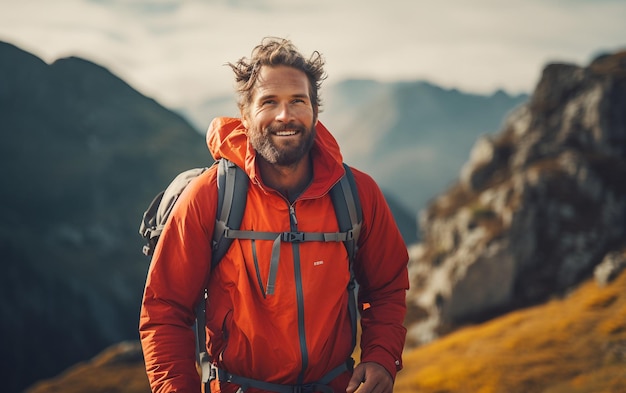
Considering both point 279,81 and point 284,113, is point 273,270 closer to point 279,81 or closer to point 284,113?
point 284,113

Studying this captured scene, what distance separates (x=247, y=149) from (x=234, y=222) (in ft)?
2.49

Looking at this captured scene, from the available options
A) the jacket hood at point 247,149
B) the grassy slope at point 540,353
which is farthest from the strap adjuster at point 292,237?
the grassy slope at point 540,353

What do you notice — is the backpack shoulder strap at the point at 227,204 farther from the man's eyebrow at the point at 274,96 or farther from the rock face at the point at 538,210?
the rock face at the point at 538,210

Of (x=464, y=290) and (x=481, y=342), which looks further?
(x=464, y=290)

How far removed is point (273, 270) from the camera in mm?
4359

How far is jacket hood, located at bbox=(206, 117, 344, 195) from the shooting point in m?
4.65

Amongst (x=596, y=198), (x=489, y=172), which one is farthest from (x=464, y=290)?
(x=489, y=172)

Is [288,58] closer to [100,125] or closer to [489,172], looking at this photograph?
[489,172]

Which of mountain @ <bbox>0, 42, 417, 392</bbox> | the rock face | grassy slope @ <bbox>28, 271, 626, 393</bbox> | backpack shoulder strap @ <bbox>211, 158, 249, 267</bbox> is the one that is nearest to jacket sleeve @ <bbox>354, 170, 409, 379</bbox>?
backpack shoulder strap @ <bbox>211, 158, 249, 267</bbox>

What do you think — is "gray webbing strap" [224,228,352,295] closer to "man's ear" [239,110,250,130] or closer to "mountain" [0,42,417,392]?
"man's ear" [239,110,250,130]

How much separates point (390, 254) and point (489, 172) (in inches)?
1866

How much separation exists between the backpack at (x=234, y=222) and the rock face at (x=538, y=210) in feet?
105

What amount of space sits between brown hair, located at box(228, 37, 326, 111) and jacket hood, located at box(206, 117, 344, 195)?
0.27m

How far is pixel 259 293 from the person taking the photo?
14.6ft
